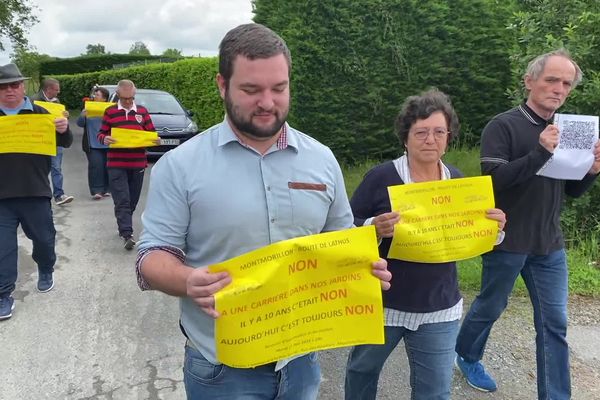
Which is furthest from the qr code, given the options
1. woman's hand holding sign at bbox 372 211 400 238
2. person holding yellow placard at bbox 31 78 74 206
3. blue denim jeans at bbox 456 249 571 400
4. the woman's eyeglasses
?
person holding yellow placard at bbox 31 78 74 206

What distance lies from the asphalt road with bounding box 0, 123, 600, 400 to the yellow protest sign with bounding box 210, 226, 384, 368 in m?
1.62

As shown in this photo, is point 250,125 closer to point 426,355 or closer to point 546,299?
point 426,355

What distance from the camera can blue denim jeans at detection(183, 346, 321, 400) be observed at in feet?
6.19

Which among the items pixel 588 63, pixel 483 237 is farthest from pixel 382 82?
pixel 483 237

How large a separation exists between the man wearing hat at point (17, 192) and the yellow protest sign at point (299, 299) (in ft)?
11.0

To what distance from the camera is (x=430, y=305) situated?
99.1 inches

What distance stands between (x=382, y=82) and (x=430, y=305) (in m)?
7.26

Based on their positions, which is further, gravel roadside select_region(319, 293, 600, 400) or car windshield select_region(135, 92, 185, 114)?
car windshield select_region(135, 92, 185, 114)

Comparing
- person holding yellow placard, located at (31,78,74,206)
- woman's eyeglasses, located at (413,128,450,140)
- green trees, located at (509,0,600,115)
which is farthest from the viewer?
person holding yellow placard, located at (31,78,74,206)

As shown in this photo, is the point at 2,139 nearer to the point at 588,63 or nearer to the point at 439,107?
the point at 439,107

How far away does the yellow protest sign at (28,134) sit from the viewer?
167 inches

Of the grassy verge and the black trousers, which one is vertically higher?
the black trousers

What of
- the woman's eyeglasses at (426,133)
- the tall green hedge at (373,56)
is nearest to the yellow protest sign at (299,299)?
the woman's eyeglasses at (426,133)

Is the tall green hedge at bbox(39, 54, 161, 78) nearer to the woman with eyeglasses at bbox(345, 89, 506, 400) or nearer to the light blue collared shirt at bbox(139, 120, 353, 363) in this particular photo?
the woman with eyeglasses at bbox(345, 89, 506, 400)
